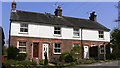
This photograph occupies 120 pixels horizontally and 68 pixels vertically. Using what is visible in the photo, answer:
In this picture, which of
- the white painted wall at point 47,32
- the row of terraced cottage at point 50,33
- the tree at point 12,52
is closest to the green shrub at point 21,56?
the tree at point 12,52

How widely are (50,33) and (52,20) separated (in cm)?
291

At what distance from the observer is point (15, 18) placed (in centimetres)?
3316

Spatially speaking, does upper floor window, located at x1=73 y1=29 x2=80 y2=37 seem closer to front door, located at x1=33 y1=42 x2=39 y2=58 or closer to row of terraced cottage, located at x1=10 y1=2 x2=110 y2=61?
row of terraced cottage, located at x1=10 y1=2 x2=110 y2=61

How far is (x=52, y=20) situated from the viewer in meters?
37.6

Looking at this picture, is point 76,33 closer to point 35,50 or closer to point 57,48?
point 57,48

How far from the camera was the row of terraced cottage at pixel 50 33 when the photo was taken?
32.9 m

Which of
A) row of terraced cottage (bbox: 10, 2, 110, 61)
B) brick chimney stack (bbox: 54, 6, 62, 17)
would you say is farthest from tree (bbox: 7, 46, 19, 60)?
brick chimney stack (bbox: 54, 6, 62, 17)

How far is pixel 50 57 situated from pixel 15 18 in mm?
7520

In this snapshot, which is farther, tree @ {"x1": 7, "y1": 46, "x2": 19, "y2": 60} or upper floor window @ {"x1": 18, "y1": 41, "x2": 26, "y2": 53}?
upper floor window @ {"x1": 18, "y1": 41, "x2": 26, "y2": 53}

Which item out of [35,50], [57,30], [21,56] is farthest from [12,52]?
[57,30]

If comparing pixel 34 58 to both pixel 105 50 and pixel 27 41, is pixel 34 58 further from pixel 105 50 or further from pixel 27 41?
pixel 105 50

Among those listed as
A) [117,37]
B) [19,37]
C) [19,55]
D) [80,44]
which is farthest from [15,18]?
[117,37]

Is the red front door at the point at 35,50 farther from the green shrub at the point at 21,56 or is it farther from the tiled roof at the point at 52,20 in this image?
the tiled roof at the point at 52,20

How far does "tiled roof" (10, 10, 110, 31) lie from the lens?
3452cm
